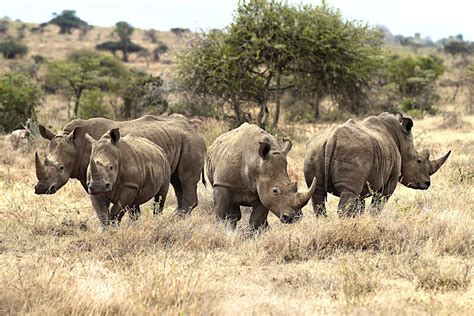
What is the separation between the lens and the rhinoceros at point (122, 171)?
748 cm

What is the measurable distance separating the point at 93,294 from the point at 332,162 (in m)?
4.04

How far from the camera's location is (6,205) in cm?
1032

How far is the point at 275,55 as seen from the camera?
20.0m

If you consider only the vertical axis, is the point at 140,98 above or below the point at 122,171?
below

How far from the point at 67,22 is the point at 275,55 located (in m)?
62.7

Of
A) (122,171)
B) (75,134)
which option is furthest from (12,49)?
(122,171)

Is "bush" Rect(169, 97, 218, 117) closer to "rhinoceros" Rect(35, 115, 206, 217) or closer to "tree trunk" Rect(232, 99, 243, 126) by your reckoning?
"tree trunk" Rect(232, 99, 243, 126)

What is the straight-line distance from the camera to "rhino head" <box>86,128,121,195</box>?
7.43 metres

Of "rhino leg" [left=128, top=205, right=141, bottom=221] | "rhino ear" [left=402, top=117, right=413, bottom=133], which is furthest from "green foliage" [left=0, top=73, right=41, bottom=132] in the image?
"rhino ear" [left=402, top=117, right=413, bottom=133]

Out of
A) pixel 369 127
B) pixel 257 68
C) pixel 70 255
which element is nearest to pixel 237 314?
pixel 70 255

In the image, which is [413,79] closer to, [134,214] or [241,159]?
[241,159]

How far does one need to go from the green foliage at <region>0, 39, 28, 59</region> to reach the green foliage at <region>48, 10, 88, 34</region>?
2021 cm

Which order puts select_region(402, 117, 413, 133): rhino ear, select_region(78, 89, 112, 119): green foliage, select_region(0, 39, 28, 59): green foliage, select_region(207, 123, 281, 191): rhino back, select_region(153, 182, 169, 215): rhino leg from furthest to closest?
1. select_region(0, 39, 28, 59): green foliage
2. select_region(78, 89, 112, 119): green foliage
3. select_region(402, 117, 413, 133): rhino ear
4. select_region(153, 182, 169, 215): rhino leg
5. select_region(207, 123, 281, 191): rhino back

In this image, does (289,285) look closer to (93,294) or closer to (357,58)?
(93,294)
